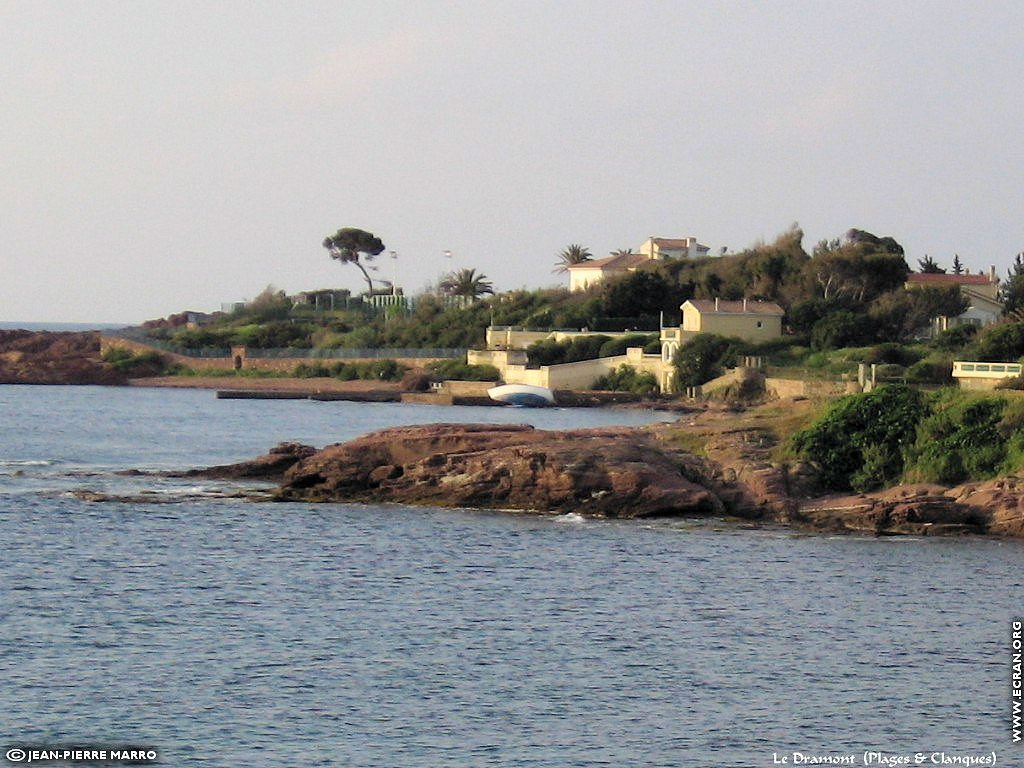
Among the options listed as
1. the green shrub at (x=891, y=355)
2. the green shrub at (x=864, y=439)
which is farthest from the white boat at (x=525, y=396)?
the green shrub at (x=864, y=439)

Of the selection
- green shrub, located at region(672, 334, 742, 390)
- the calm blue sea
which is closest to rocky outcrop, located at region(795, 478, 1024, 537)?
the calm blue sea

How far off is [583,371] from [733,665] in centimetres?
7947

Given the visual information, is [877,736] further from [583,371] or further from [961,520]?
[583,371]

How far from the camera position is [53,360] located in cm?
13775

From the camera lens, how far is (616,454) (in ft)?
140

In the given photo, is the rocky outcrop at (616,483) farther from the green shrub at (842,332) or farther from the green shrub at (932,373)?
the green shrub at (842,332)

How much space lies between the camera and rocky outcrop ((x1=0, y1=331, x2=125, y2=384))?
132 meters

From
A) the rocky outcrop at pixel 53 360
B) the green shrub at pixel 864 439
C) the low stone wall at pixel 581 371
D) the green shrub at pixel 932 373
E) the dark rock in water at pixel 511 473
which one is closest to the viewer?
the dark rock in water at pixel 511 473

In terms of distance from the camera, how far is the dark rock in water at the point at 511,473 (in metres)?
41.7

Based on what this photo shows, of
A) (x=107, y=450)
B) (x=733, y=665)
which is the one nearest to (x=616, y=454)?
(x=733, y=665)

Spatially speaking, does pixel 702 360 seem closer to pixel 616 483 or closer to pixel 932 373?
pixel 932 373

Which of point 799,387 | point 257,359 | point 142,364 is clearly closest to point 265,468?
point 799,387

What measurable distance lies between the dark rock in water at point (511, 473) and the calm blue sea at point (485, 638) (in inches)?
41.7

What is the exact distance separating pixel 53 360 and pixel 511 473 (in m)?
101
